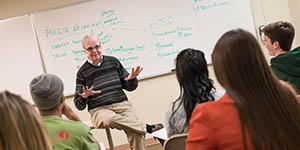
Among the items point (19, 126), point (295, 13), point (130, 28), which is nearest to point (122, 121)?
point (130, 28)

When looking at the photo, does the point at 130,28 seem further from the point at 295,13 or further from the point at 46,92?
the point at 46,92

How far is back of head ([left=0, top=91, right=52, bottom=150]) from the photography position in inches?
48.8

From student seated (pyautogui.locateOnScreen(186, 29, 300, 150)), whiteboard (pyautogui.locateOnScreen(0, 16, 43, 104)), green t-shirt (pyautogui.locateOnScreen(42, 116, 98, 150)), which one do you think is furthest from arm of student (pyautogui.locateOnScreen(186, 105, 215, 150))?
whiteboard (pyautogui.locateOnScreen(0, 16, 43, 104))

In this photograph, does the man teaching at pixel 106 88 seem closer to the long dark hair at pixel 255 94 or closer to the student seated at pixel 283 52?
the student seated at pixel 283 52

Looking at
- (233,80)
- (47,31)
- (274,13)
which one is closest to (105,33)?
(47,31)

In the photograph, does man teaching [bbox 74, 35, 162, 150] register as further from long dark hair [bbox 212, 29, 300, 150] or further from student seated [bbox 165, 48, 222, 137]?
long dark hair [bbox 212, 29, 300, 150]

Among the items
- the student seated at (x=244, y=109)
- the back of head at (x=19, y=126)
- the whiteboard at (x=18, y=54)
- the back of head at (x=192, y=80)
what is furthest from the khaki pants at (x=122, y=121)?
the student seated at (x=244, y=109)

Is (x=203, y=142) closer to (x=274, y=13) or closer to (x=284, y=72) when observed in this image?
(x=284, y=72)

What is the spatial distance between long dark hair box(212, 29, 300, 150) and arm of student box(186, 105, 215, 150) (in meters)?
0.11

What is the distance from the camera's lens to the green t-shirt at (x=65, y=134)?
1.65 metres

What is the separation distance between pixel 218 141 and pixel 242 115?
116 millimetres

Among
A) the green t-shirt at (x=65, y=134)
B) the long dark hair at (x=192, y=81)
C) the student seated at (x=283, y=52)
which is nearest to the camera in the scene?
the green t-shirt at (x=65, y=134)

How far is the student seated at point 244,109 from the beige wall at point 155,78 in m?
3.41

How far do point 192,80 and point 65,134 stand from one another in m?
0.76
